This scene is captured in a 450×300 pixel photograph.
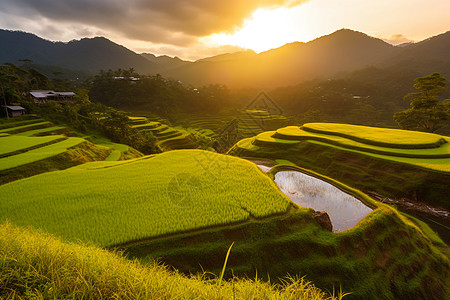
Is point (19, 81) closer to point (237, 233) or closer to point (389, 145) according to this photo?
point (237, 233)

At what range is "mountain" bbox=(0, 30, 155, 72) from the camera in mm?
149250

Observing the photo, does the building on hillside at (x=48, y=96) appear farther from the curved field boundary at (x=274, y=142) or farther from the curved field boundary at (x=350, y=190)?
the curved field boundary at (x=350, y=190)

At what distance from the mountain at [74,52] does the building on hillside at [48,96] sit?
144113 millimetres

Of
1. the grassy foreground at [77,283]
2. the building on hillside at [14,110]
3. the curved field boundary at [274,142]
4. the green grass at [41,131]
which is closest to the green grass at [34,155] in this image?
the green grass at [41,131]

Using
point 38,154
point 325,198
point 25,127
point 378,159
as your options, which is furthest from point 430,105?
point 25,127

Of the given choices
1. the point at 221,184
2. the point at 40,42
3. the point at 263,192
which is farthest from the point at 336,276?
the point at 40,42

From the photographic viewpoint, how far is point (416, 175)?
11.1 m

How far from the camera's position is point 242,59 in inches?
6693

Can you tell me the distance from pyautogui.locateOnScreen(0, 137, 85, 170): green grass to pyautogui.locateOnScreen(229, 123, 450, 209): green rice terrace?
50.4ft

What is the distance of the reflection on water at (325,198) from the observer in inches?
295

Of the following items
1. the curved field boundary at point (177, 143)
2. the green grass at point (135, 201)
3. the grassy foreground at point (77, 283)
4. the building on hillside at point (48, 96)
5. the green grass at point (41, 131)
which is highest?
the building on hillside at point (48, 96)

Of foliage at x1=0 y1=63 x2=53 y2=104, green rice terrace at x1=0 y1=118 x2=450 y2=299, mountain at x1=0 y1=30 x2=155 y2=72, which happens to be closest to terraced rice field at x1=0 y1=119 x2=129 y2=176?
green rice terrace at x1=0 y1=118 x2=450 y2=299

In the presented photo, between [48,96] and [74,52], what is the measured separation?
189 metres

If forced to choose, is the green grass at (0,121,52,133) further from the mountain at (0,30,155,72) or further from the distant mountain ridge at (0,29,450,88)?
the mountain at (0,30,155,72)
